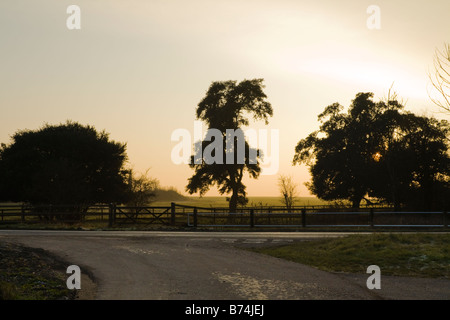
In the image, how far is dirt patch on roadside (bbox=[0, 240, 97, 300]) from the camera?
9.18m

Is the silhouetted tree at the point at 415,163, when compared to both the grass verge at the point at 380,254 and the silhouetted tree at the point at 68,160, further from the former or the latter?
the grass verge at the point at 380,254

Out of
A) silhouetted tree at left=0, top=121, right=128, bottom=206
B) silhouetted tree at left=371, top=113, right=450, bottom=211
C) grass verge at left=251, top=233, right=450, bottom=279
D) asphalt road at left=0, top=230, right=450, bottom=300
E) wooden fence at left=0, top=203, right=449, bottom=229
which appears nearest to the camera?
asphalt road at left=0, top=230, right=450, bottom=300

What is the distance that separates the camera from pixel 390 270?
12141 mm

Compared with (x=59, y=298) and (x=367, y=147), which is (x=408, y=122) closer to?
(x=367, y=147)

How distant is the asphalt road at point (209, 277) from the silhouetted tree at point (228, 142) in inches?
1262

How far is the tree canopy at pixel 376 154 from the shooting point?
4403cm

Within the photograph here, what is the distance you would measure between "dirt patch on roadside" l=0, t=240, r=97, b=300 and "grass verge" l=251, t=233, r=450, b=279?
20.9 ft

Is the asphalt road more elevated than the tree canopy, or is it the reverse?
the tree canopy

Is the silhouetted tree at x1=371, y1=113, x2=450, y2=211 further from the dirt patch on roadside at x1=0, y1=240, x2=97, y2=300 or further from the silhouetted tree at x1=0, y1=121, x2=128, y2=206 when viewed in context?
the dirt patch on roadside at x1=0, y1=240, x2=97, y2=300

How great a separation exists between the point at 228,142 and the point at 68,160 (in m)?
16.0

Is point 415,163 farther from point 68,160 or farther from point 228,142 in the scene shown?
point 68,160

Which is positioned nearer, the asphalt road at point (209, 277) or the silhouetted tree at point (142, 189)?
the asphalt road at point (209, 277)
